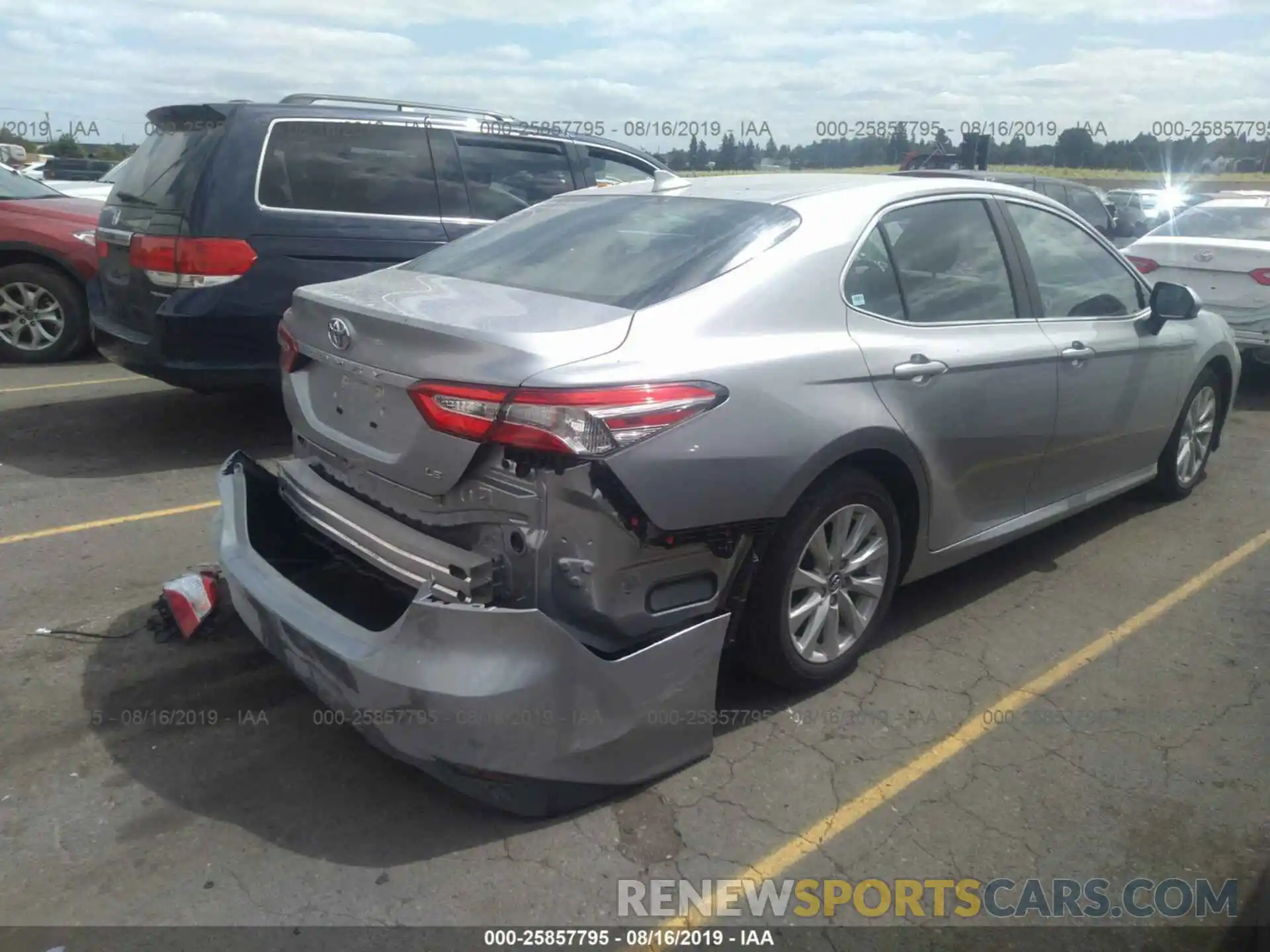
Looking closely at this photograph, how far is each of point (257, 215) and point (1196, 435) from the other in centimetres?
533

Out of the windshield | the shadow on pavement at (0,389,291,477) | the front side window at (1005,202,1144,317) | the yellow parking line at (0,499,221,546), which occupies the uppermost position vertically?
the windshield

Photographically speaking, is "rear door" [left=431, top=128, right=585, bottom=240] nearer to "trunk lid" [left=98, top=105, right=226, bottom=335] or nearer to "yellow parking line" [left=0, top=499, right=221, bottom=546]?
"trunk lid" [left=98, top=105, right=226, bottom=335]

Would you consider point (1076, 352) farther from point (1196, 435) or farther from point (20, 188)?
point (20, 188)

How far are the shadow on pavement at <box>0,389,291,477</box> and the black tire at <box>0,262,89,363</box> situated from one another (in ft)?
5.15

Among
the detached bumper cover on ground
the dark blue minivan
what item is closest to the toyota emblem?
the detached bumper cover on ground

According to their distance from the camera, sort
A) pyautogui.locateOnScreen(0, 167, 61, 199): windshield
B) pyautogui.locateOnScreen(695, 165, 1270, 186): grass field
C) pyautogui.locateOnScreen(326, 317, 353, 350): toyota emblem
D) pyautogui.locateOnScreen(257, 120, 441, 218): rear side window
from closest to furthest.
A: pyautogui.locateOnScreen(326, 317, 353, 350): toyota emblem
pyautogui.locateOnScreen(257, 120, 441, 218): rear side window
pyautogui.locateOnScreen(0, 167, 61, 199): windshield
pyautogui.locateOnScreen(695, 165, 1270, 186): grass field

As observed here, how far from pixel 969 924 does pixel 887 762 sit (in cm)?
68

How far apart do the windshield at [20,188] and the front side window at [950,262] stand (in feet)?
26.2

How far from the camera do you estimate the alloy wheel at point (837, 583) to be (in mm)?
3391

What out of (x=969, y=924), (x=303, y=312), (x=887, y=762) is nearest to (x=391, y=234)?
(x=303, y=312)

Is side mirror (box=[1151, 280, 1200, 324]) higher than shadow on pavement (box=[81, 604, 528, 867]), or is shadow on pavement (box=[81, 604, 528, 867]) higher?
side mirror (box=[1151, 280, 1200, 324])

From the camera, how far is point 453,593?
9.27 feet

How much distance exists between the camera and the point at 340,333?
3.19m

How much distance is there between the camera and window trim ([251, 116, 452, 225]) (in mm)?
5844
